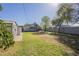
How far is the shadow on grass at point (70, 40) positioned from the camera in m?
3.41

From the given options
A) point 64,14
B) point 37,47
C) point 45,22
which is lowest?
point 37,47

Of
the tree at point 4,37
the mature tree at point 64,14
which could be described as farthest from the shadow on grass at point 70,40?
the tree at point 4,37

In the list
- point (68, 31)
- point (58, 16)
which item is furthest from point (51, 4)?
point (68, 31)

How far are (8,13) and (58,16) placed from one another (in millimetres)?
724

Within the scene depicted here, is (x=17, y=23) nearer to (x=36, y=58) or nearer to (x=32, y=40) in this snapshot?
(x=32, y=40)

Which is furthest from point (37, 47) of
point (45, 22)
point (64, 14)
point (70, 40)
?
point (64, 14)

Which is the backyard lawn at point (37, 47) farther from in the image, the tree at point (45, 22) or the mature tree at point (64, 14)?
the mature tree at point (64, 14)

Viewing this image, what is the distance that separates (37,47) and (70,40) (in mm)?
491

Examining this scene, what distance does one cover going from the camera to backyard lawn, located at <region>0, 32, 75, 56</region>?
3414mm

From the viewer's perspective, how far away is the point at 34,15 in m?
3.43

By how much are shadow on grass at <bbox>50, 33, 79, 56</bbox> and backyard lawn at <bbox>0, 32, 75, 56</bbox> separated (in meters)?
0.04

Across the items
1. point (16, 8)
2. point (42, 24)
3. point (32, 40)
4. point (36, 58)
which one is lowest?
point (36, 58)

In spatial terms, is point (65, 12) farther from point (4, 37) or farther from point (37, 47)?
point (4, 37)

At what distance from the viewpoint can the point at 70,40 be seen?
3.44 m
